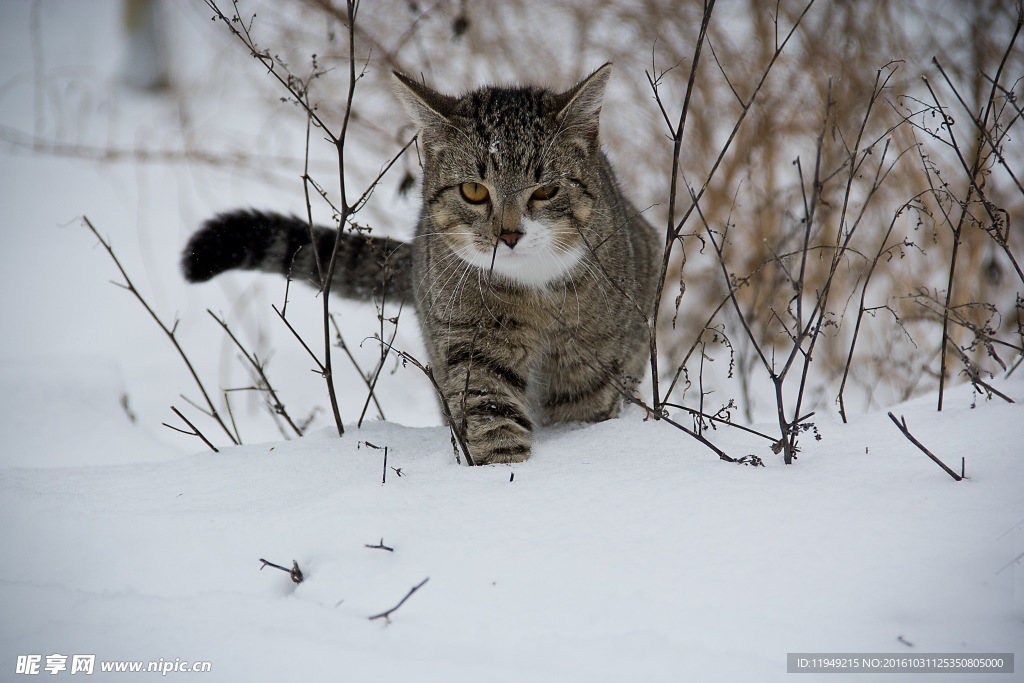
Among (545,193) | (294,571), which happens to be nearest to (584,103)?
(545,193)

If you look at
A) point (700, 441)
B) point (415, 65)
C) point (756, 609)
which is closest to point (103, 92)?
point (415, 65)

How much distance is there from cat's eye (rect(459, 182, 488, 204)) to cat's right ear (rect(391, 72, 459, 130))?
23 cm

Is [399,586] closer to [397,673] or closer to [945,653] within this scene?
[397,673]

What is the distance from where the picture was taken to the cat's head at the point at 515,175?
2.33m

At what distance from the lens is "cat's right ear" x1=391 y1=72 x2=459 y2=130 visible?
7.84 feet

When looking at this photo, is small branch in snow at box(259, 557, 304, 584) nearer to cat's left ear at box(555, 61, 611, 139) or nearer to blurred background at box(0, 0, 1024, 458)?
cat's left ear at box(555, 61, 611, 139)

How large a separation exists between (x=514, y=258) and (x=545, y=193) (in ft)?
0.85

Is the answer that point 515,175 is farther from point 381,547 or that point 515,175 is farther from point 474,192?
point 381,547

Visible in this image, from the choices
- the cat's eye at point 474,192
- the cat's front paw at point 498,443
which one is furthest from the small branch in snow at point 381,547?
the cat's eye at point 474,192

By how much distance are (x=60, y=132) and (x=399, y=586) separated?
7.17 meters

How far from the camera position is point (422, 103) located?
2412 millimetres

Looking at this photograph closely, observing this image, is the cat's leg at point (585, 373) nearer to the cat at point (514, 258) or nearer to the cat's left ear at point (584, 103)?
the cat at point (514, 258)

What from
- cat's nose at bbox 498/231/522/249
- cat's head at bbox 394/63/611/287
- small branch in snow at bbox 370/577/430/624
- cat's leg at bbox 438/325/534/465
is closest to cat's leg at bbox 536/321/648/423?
cat's leg at bbox 438/325/534/465

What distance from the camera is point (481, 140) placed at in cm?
240
